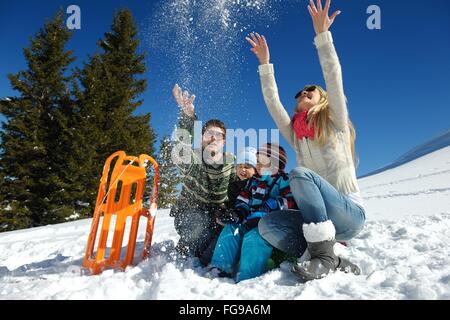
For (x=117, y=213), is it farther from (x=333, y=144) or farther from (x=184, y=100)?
(x=333, y=144)

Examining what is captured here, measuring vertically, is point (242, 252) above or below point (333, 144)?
below

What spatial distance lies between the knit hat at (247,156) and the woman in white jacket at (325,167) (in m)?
0.60

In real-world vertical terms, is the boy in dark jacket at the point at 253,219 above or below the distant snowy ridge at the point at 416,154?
below

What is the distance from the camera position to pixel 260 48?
299 centimetres

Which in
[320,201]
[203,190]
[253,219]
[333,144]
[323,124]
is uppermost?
[323,124]

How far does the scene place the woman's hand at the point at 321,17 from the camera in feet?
7.77

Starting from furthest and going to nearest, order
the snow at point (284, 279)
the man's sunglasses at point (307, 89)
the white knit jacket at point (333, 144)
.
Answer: the man's sunglasses at point (307, 89) → the white knit jacket at point (333, 144) → the snow at point (284, 279)

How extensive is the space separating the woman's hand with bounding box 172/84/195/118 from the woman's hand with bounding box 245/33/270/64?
749 millimetres

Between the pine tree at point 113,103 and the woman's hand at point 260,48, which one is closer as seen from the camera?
the woman's hand at point 260,48

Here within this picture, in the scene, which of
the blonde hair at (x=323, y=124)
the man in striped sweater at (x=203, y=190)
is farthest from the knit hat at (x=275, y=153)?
the blonde hair at (x=323, y=124)

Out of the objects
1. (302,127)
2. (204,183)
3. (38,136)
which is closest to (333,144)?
(302,127)

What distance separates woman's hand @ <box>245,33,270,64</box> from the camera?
116 inches

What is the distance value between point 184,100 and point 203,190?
36.8 inches

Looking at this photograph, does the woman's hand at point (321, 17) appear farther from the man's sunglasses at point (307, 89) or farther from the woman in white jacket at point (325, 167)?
the man's sunglasses at point (307, 89)
